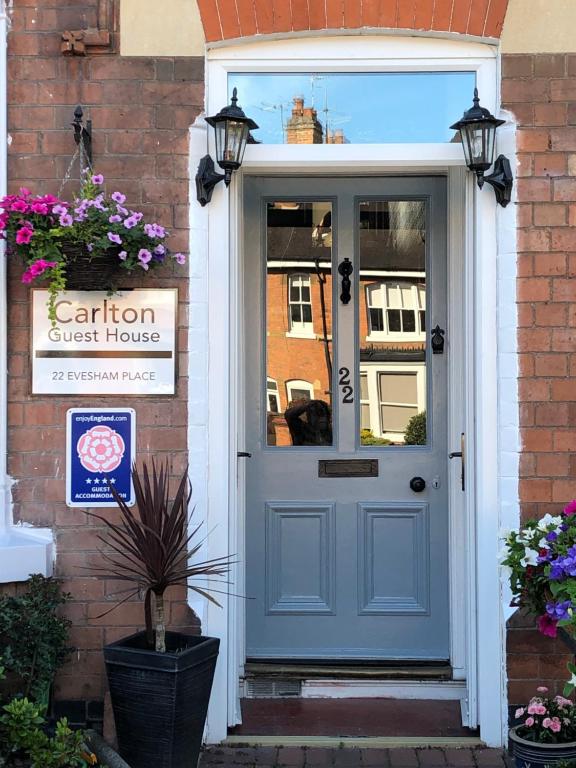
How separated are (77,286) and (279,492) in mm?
1473

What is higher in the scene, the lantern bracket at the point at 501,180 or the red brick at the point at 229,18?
the red brick at the point at 229,18

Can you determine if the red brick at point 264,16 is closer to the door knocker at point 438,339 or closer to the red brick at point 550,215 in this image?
the red brick at point 550,215

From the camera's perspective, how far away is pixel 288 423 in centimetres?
495

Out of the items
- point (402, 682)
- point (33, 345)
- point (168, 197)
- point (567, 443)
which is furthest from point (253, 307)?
point (402, 682)

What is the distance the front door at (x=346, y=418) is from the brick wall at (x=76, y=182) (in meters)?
0.64

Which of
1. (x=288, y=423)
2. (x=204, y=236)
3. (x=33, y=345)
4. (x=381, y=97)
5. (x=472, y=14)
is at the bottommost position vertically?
(x=288, y=423)

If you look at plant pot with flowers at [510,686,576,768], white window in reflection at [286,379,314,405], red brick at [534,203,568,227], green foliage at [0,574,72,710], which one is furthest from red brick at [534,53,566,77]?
green foliage at [0,574,72,710]

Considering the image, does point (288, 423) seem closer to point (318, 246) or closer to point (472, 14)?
point (318, 246)

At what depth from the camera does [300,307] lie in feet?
16.2

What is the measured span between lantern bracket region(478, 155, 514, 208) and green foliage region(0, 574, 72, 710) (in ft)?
8.74

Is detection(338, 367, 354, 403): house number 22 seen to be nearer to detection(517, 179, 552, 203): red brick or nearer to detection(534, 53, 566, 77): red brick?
detection(517, 179, 552, 203): red brick

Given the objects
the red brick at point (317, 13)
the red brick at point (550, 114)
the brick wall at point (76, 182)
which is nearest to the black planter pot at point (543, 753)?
the brick wall at point (76, 182)

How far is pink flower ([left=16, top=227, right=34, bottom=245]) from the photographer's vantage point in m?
4.01

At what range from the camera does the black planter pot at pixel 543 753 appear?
364cm
